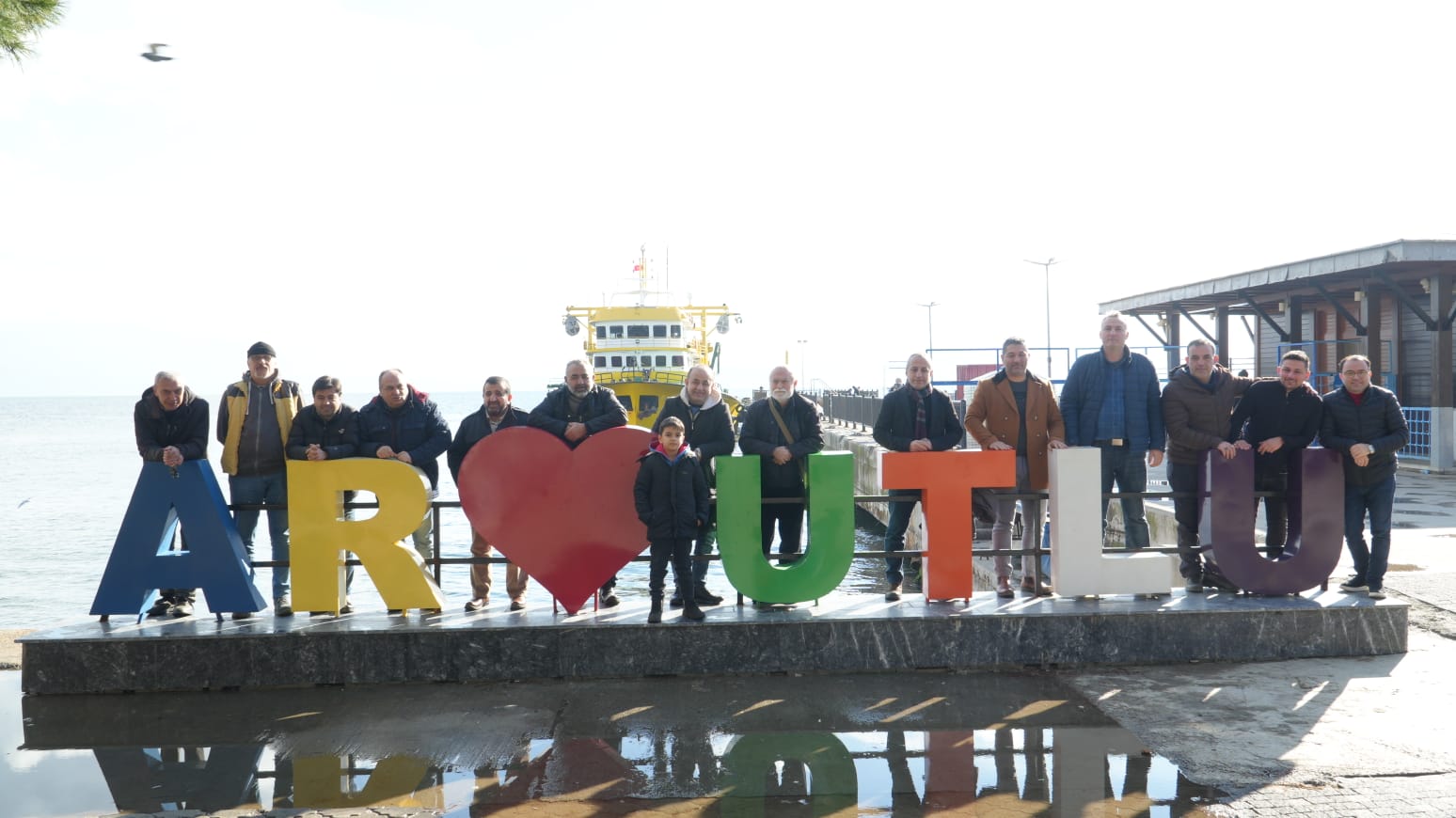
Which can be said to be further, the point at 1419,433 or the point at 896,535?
the point at 1419,433

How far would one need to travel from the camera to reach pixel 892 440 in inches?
292

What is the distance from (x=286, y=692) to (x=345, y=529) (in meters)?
1.08

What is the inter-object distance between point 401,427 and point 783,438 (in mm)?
2582

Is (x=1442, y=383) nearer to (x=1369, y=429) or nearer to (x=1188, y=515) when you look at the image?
(x=1369, y=429)

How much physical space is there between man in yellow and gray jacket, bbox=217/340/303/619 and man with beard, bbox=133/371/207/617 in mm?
169

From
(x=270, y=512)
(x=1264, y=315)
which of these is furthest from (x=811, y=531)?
(x=1264, y=315)

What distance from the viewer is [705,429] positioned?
280 inches

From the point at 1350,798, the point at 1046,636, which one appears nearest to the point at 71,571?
the point at 1046,636

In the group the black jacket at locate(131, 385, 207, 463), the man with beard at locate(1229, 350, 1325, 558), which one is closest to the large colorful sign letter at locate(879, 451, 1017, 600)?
the man with beard at locate(1229, 350, 1325, 558)

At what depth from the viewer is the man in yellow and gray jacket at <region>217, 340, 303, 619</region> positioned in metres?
6.98

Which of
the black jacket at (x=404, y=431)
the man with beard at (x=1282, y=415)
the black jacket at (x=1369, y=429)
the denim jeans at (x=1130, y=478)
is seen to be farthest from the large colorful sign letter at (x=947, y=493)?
the black jacket at (x=404, y=431)

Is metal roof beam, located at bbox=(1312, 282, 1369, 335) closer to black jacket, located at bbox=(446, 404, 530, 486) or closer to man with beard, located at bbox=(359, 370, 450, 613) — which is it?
black jacket, located at bbox=(446, 404, 530, 486)

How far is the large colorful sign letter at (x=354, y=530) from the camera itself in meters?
6.78

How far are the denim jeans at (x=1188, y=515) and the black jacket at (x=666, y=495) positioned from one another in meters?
3.42
